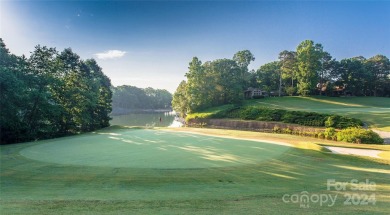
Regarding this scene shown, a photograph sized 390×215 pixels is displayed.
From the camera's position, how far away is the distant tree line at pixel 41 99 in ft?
55.1

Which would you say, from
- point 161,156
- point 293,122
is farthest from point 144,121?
point 161,156

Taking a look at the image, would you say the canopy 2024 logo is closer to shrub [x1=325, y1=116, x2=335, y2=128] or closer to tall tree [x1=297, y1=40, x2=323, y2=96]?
shrub [x1=325, y1=116, x2=335, y2=128]

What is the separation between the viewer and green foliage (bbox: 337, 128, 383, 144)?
1617 cm

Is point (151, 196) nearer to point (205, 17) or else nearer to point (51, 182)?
point (51, 182)

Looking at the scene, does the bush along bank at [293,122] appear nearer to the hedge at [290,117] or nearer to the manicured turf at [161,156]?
the hedge at [290,117]

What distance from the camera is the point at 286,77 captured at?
183 feet

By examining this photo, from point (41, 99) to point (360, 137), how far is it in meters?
26.0

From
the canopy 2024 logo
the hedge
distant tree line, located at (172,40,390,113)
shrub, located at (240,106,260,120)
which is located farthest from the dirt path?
distant tree line, located at (172,40,390,113)

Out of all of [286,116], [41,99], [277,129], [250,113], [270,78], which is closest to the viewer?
[41,99]

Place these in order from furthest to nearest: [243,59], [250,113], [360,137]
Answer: [243,59] → [250,113] → [360,137]

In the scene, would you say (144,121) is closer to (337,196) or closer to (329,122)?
(329,122)

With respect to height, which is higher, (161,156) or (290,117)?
(290,117)

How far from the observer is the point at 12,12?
14133 millimetres

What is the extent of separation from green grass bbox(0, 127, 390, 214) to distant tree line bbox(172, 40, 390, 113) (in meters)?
31.2
